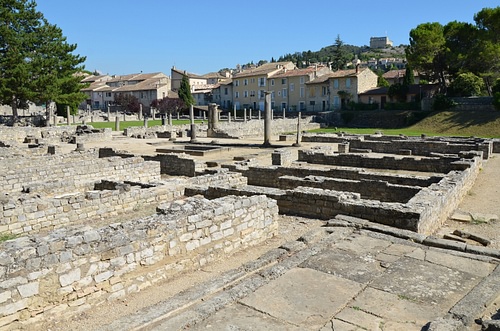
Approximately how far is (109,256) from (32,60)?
4418cm

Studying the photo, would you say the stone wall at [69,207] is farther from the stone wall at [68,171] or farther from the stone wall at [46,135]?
the stone wall at [46,135]

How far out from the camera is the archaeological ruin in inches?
235

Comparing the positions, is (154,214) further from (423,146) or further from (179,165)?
(423,146)

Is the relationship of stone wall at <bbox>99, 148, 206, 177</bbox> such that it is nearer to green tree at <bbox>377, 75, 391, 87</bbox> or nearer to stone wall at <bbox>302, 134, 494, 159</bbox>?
stone wall at <bbox>302, 134, 494, 159</bbox>

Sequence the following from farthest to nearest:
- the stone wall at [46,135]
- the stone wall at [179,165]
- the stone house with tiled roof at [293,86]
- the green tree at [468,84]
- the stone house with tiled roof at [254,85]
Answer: the stone house with tiled roof at [254,85] < the stone house with tiled roof at [293,86] < the green tree at [468,84] < the stone wall at [46,135] < the stone wall at [179,165]

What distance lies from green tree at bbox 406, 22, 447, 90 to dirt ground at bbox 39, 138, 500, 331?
43.7 meters

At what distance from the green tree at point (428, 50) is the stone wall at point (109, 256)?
Result: 54.3 metres

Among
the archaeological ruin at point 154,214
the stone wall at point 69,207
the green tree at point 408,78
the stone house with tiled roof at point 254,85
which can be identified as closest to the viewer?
the archaeological ruin at point 154,214

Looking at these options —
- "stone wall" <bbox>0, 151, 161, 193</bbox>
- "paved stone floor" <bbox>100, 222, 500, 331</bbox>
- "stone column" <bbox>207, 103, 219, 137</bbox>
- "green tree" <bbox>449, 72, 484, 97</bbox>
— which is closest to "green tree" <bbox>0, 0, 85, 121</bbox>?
"stone column" <bbox>207, 103, 219, 137</bbox>

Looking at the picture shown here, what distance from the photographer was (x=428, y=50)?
55844mm

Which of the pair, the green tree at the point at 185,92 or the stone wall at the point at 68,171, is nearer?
the stone wall at the point at 68,171

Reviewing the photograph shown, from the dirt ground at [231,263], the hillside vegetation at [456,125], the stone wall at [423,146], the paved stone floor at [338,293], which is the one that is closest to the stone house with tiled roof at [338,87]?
the hillside vegetation at [456,125]

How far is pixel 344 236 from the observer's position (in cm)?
902

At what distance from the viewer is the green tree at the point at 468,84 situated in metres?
52.8
